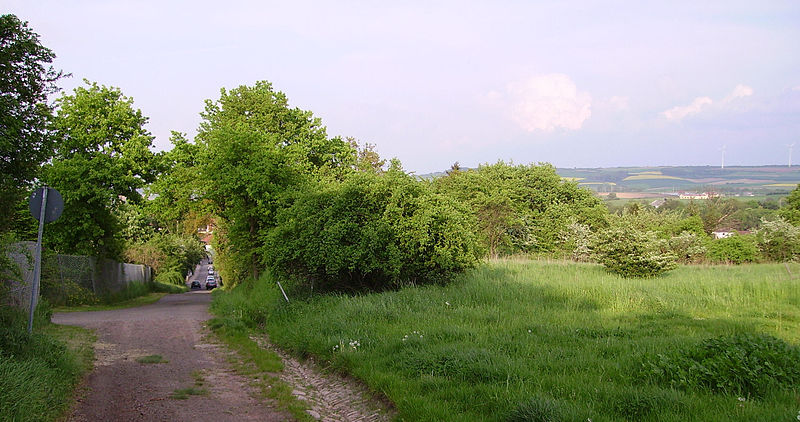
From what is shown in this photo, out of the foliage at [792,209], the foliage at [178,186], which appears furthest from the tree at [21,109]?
the foliage at [792,209]

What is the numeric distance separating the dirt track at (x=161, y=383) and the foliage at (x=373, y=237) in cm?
362

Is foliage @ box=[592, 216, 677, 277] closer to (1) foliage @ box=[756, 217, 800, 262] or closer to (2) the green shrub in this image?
(1) foliage @ box=[756, 217, 800, 262]

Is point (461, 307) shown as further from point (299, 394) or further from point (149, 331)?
point (149, 331)

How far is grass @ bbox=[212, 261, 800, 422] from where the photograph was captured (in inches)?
240

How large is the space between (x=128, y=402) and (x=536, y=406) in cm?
524

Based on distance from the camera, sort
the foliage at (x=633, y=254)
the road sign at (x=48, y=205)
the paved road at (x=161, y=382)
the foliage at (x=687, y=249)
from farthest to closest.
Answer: the foliage at (x=687, y=249) < the foliage at (x=633, y=254) < the road sign at (x=48, y=205) < the paved road at (x=161, y=382)

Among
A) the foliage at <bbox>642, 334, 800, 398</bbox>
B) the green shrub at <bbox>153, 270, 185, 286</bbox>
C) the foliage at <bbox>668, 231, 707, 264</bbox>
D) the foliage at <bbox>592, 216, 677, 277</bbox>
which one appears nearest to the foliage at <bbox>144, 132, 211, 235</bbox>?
the foliage at <bbox>592, 216, 677, 277</bbox>

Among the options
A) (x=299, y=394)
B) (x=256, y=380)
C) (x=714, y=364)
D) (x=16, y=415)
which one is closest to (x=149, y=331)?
(x=256, y=380)

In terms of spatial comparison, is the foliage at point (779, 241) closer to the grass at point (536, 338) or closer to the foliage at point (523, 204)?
the foliage at point (523, 204)

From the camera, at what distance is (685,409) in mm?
5801

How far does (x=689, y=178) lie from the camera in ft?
511

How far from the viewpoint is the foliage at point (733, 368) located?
646 centimetres

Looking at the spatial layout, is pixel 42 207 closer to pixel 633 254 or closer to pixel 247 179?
pixel 247 179

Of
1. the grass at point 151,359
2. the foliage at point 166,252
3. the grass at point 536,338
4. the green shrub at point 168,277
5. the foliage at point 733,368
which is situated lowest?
the green shrub at point 168,277
